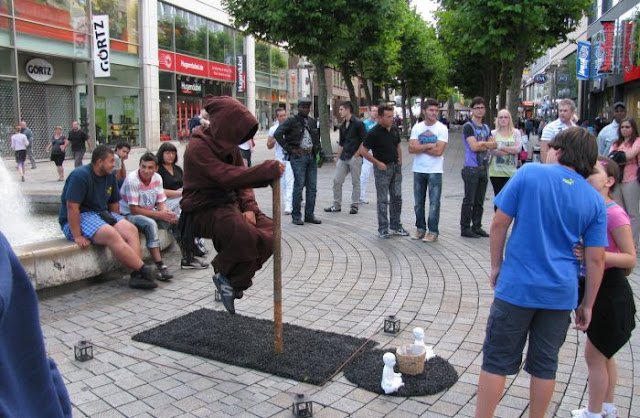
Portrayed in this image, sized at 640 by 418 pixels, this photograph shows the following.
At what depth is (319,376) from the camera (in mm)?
3783

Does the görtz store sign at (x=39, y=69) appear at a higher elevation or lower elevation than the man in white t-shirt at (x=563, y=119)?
higher

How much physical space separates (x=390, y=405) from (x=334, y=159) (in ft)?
61.8

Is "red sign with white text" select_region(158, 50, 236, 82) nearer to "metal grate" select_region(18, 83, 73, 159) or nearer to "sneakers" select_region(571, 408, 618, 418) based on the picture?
"metal grate" select_region(18, 83, 73, 159)

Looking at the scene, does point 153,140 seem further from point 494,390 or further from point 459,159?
point 494,390

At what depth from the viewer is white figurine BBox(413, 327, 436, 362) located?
3.78 m

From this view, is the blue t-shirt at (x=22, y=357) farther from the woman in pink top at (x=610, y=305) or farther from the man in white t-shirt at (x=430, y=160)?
the man in white t-shirt at (x=430, y=160)

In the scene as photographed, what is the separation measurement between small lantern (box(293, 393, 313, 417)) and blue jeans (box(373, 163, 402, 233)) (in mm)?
5084

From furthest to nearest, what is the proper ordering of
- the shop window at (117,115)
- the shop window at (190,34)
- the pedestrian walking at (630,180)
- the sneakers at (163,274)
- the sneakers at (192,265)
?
the shop window at (190,34) < the shop window at (117,115) < the pedestrian walking at (630,180) < the sneakers at (192,265) < the sneakers at (163,274)

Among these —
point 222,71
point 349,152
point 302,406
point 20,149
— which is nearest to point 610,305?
point 302,406

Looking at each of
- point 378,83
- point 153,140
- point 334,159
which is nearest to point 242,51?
point 378,83

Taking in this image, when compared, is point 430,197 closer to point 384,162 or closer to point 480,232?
point 384,162

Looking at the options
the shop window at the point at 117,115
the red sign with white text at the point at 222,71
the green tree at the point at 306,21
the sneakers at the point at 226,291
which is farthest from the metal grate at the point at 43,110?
the sneakers at the point at 226,291

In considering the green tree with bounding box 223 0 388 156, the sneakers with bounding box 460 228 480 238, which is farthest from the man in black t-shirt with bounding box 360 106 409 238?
the green tree with bounding box 223 0 388 156

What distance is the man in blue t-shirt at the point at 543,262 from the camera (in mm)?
2717
